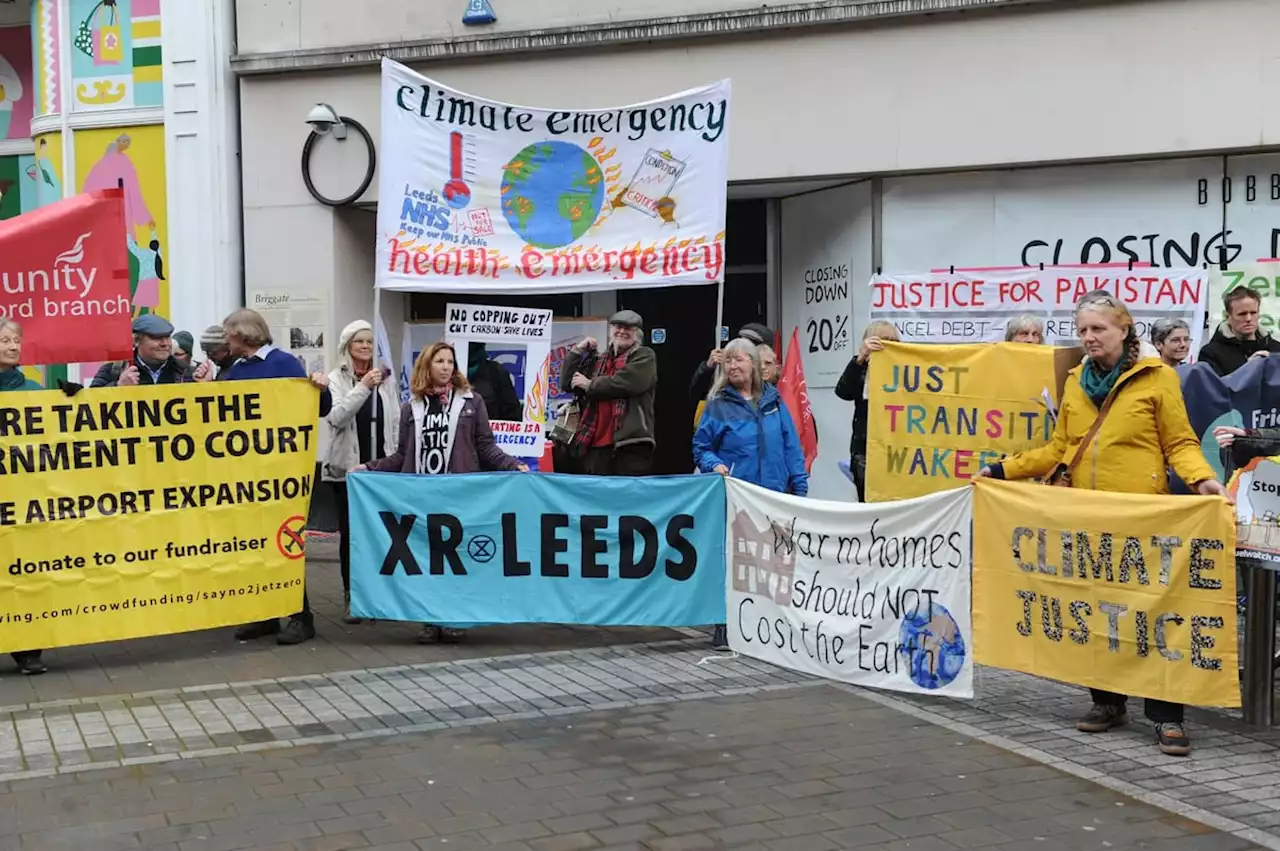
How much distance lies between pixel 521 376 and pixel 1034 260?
429cm

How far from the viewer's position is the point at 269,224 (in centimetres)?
1362

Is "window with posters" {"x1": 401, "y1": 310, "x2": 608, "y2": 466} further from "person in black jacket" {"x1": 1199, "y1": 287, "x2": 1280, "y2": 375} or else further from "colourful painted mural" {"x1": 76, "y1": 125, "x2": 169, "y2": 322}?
"person in black jacket" {"x1": 1199, "y1": 287, "x2": 1280, "y2": 375}

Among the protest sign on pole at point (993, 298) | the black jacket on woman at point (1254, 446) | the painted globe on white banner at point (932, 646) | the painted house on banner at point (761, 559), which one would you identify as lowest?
the painted globe on white banner at point (932, 646)

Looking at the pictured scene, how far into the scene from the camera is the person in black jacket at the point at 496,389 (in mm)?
10289

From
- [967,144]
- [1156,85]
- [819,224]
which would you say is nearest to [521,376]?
[819,224]

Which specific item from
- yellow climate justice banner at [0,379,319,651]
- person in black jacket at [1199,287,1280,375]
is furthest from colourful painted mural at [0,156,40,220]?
person in black jacket at [1199,287,1280,375]

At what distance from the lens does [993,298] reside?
A: 1116cm

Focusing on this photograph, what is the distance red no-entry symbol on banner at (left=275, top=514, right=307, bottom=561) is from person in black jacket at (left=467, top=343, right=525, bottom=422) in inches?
85.2

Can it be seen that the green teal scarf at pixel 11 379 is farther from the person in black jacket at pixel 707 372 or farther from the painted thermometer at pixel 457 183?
the person in black jacket at pixel 707 372

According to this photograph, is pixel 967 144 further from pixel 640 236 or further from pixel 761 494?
pixel 761 494

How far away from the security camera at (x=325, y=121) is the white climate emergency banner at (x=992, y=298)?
17.6 feet

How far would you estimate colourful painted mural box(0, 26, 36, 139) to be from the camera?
15.7 meters

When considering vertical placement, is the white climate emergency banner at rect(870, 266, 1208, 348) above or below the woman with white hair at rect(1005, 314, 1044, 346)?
above

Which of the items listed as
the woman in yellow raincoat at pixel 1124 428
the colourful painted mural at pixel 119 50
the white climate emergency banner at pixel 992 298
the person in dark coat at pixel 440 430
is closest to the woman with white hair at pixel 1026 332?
the white climate emergency banner at pixel 992 298
